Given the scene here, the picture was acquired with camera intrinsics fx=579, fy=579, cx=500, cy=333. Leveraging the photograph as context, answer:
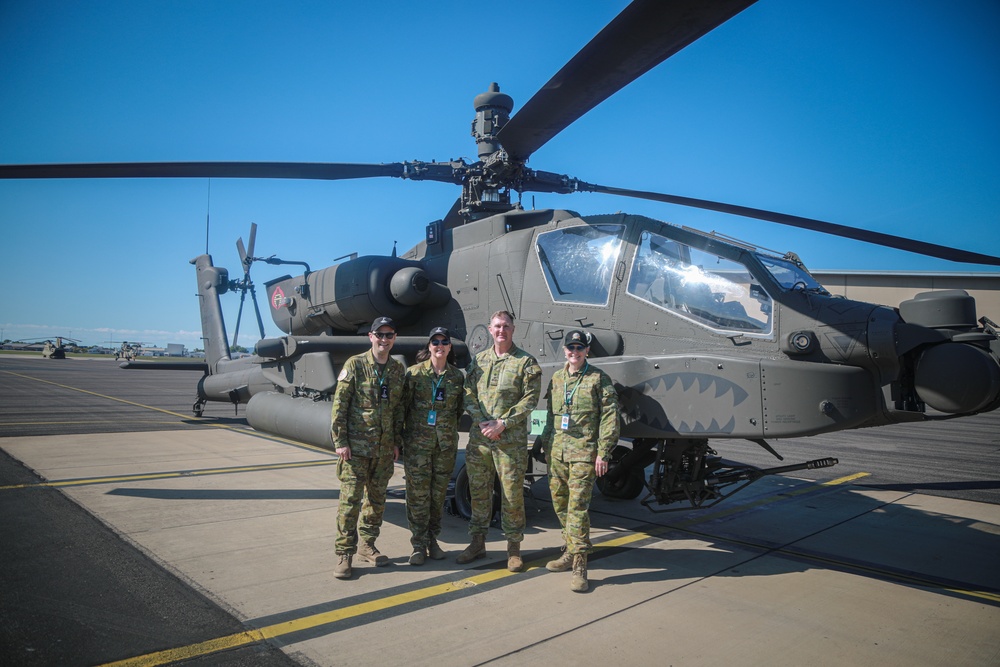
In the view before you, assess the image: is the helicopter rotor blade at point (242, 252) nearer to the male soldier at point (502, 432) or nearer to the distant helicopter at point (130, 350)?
the male soldier at point (502, 432)

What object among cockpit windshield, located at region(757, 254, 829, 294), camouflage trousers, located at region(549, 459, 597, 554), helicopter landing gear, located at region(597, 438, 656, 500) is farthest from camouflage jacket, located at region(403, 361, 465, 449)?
cockpit windshield, located at region(757, 254, 829, 294)

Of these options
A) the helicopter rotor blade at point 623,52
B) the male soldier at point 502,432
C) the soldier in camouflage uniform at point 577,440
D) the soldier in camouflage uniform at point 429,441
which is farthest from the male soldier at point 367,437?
the helicopter rotor blade at point 623,52

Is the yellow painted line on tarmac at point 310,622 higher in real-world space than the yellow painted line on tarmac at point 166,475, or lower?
higher

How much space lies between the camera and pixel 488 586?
3969 mm

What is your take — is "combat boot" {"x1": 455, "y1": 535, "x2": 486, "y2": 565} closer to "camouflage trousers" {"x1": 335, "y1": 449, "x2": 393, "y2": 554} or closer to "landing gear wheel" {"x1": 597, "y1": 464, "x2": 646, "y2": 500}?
"camouflage trousers" {"x1": 335, "y1": 449, "x2": 393, "y2": 554}

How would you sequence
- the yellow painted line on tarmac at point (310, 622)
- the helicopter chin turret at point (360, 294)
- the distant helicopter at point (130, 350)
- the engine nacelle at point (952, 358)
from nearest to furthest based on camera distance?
the yellow painted line on tarmac at point (310, 622) < the engine nacelle at point (952, 358) < the helicopter chin turret at point (360, 294) < the distant helicopter at point (130, 350)

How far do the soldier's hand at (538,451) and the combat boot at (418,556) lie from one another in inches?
52.2

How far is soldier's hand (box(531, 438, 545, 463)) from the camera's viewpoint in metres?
5.13

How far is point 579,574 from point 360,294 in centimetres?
458

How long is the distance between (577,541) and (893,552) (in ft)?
10.2

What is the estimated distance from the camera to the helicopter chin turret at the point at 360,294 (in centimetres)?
704

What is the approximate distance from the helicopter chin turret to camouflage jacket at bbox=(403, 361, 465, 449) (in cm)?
255

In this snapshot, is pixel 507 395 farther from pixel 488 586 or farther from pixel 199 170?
pixel 199 170

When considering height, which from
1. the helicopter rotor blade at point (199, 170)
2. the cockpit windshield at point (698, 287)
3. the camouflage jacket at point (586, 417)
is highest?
the helicopter rotor blade at point (199, 170)
